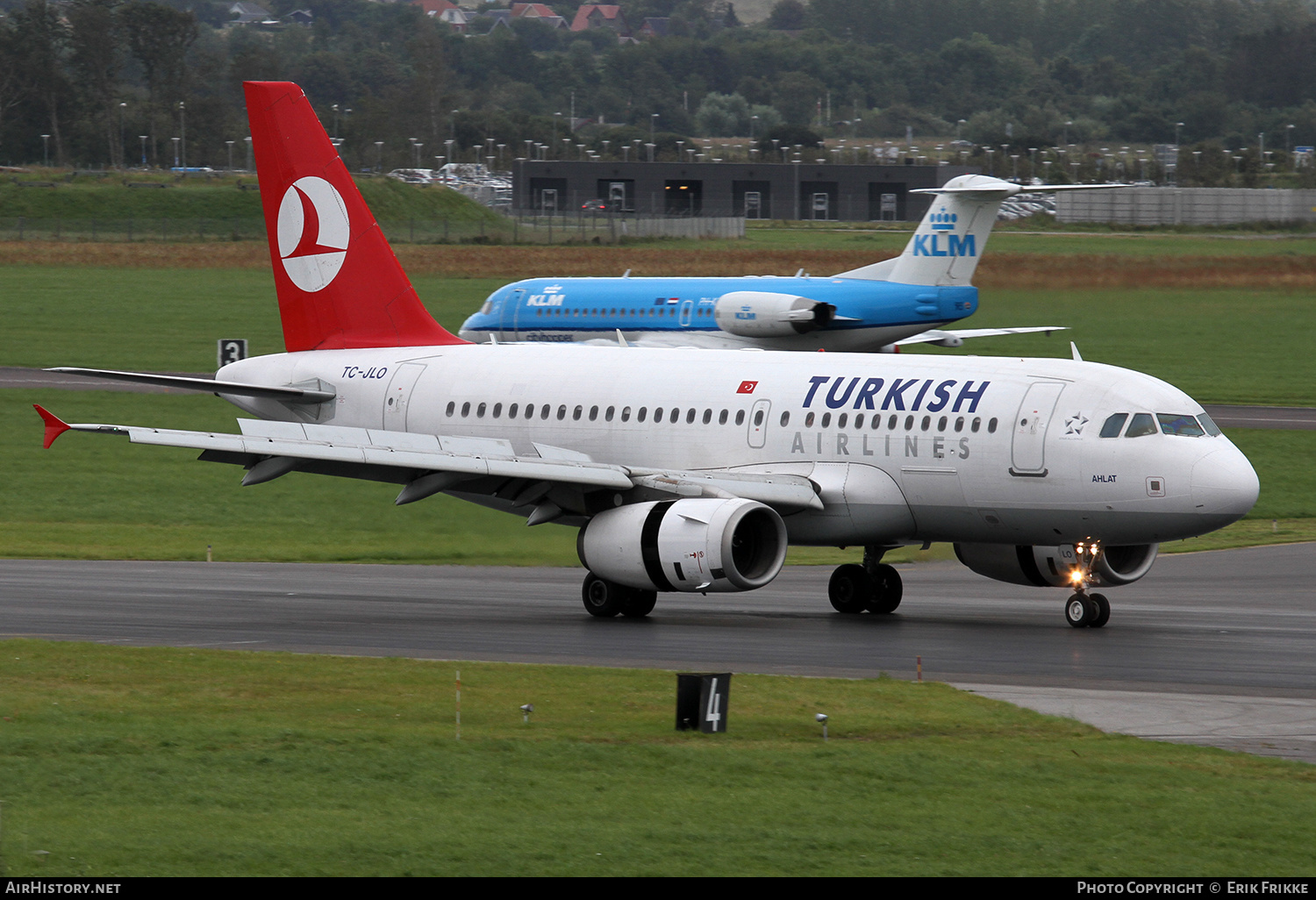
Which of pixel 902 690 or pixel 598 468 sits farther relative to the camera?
pixel 598 468

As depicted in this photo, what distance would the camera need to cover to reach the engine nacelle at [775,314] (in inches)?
2338

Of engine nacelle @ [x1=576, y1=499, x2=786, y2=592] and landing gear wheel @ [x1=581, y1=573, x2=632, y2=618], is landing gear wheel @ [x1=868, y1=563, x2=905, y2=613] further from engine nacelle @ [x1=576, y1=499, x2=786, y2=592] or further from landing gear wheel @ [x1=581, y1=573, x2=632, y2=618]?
landing gear wheel @ [x1=581, y1=573, x2=632, y2=618]

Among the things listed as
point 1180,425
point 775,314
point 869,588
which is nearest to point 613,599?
point 869,588

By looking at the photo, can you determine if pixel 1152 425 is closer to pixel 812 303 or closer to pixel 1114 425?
pixel 1114 425

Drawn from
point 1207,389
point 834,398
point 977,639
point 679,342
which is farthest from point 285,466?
point 1207,389

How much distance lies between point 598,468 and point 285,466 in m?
5.29

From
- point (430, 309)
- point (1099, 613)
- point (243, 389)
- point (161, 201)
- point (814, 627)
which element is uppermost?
point (243, 389)

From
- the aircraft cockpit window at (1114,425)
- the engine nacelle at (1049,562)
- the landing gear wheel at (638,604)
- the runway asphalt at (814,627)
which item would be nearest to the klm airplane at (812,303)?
the runway asphalt at (814,627)

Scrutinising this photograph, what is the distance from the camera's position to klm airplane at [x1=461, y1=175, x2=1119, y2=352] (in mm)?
58312

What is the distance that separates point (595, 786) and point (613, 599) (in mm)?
14775

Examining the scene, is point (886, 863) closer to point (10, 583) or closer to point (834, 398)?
point (834, 398)

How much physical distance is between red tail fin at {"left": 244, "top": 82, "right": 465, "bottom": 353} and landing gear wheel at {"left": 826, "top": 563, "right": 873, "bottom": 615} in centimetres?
1077

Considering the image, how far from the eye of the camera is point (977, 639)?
28.7m

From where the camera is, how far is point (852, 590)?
32.8m
